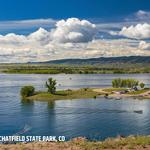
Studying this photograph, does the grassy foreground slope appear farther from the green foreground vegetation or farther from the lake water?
the green foreground vegetation

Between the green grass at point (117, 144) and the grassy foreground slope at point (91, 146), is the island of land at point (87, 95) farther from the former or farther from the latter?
the green grass at point (117, 144)

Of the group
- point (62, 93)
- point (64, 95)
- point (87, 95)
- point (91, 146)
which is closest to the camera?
point (91, 146)

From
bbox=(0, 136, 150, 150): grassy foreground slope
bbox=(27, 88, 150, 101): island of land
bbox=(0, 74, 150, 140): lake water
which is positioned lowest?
bbox=(0, 74, 150, 140): lake water

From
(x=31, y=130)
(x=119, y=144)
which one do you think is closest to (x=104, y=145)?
(x=119, y=144)

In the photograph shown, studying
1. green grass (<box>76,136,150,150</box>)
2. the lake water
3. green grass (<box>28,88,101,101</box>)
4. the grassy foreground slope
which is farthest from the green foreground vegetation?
green grass (<box>76,136,150,150</box>)

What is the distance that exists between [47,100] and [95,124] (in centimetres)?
5001

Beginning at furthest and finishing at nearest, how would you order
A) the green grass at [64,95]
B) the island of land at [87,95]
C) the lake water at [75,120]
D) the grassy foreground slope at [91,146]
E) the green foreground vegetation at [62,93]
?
1. the green foreground vegetation at [62,93]
2. the island of land at [87,95]
3. the green grass at [64,95]
4. the lake water at [75,120]
5. the grassy foreground slope at [91,146]

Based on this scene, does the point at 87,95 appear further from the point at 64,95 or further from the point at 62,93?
the point at 62,93

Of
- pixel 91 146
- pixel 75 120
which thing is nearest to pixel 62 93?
pixel 75 120

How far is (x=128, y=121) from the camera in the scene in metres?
80.8

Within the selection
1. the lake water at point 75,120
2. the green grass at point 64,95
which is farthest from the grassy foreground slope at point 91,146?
the green grass at point 64,95

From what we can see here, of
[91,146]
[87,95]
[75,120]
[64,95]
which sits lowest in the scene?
[75,120]

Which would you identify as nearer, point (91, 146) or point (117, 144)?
point (91, 146)

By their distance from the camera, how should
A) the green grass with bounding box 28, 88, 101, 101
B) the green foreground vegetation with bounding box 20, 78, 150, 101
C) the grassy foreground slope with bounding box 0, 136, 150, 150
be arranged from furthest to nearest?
the green foreground vegetation with bounding box 20, 78, 150, 101 < the green grass with bounding box 28, 88, 101, 101 < the grassy foreground slope with bounding box 0, 136, 150, 150
